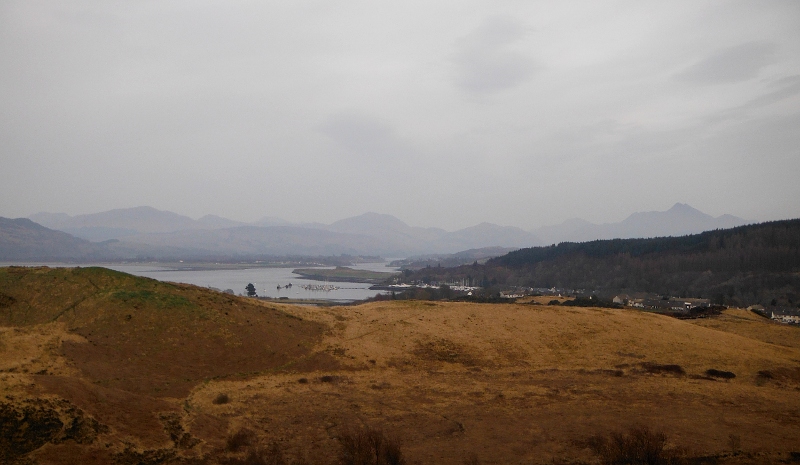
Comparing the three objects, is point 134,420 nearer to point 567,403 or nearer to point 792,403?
point 567,403

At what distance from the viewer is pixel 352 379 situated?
1025 inches

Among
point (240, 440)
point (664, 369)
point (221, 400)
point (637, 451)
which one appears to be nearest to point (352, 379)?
point (221, 400)

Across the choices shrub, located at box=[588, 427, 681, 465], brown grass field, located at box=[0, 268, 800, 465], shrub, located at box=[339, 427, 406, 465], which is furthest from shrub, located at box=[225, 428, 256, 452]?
shrub, located at box=[588, 427, 681, 465]

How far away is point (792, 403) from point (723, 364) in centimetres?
654

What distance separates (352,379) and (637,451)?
1438cm

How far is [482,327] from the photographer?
3534cm

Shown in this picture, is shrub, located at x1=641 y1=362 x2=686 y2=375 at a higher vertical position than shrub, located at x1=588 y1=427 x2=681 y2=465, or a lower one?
lower

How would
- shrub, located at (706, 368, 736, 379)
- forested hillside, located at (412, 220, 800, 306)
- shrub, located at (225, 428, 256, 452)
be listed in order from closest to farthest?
shrub, located at (225, 428, 256, 452) < shrub, located at (706, 368, 736, 379) < forested hillside, located at (412, 220, 800, 306)

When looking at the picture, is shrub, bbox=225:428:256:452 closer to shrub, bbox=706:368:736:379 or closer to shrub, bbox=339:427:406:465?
shrub, bbox=339:427:406:465

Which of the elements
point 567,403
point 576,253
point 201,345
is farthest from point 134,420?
point 576,253

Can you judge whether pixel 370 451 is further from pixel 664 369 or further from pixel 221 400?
pixel 664 369

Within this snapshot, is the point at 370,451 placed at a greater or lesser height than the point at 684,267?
lesser

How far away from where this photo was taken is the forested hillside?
96375mm

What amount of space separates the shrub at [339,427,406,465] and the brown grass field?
3.34 feet
